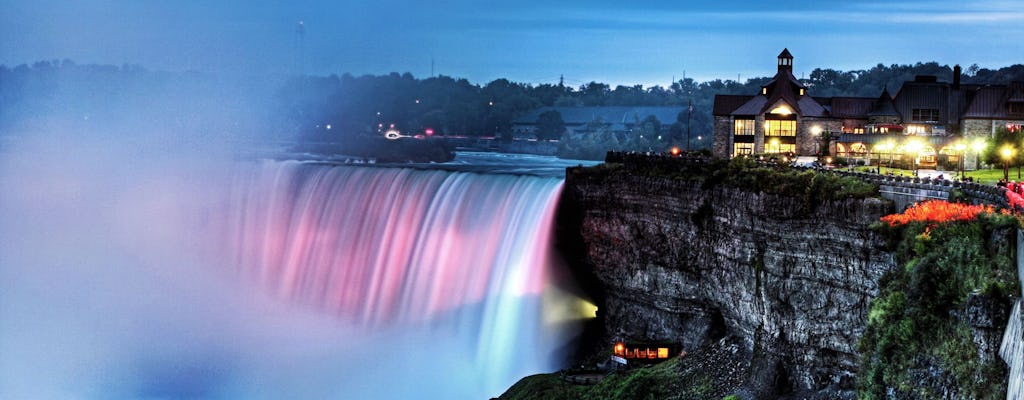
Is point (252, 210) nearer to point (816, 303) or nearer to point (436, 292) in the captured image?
point (436, 292)

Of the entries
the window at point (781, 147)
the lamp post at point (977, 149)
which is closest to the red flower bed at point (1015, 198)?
the lamp post at point (977, 149)

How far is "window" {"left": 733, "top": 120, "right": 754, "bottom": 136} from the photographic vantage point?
198ft

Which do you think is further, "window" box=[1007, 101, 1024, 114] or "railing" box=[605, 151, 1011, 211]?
"window" box=[1007, 101, 1024, 114]

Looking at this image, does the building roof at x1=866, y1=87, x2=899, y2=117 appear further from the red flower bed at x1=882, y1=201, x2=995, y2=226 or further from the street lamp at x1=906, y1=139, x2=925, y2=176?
the red flower bed at x1=882, y1=201, x2=995, y2=226

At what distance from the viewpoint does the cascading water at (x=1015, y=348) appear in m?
22.1

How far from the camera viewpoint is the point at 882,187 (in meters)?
35.3

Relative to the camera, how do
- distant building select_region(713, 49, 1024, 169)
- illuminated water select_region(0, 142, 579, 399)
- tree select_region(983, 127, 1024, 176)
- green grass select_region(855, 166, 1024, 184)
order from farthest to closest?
distant building select_region(713, 49, 1024, 169)
illuminated water select_region(0, 142, 579, 399)
green grass select_region(855, 166, 1024, 184)
tree select_region(983, 127, 1024, 176)

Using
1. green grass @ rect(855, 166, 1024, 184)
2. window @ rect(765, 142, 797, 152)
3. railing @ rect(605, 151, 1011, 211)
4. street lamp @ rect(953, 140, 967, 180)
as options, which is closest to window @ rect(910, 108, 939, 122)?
window @ rect(765, 142, 797, 152)

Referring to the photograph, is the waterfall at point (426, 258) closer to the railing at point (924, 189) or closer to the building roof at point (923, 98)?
the railing at point (924, 189)

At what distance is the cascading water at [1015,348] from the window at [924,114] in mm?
33465

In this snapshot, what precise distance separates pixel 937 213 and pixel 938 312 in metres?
3.81

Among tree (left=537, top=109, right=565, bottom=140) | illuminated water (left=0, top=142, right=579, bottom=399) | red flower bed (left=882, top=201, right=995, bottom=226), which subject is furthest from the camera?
tree (left=537, top=109, right=565, bottom=140)

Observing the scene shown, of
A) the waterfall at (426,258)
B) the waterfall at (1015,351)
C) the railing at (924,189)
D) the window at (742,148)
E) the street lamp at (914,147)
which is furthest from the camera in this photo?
the window at (742,148)

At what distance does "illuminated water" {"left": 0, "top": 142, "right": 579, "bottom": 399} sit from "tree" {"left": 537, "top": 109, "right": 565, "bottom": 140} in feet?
204
